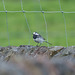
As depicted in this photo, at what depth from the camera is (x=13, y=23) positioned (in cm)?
1875

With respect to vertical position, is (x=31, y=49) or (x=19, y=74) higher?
(x=19, y=74)

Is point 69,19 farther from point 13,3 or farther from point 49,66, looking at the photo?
point 49,66

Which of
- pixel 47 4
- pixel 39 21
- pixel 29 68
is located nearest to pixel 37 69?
pixel 29 68

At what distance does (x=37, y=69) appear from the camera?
117 centimetres

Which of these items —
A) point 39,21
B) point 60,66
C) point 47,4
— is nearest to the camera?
point 60,66

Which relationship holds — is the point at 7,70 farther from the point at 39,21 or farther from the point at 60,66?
the point at 39,21

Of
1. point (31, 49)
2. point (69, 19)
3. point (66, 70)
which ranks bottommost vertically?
point (69, 19)

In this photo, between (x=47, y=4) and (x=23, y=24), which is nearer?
(x=23, y=24)

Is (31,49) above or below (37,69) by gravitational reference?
below

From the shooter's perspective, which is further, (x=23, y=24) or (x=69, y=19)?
(x=69, y=19)

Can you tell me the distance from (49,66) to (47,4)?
2271cm

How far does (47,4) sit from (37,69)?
22.7m

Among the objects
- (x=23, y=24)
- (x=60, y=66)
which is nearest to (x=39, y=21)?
(x=23, y=24)

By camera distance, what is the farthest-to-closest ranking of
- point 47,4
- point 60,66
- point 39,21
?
point 47,4 < point 39,21 < point 60,66
